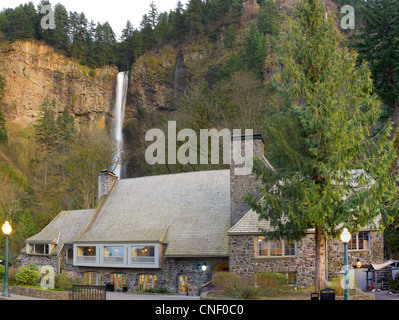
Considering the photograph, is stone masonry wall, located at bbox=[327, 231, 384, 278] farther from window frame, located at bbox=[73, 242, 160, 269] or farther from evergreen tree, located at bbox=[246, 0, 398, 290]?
window frame, located at bbox=[73, 242, 160, 269]

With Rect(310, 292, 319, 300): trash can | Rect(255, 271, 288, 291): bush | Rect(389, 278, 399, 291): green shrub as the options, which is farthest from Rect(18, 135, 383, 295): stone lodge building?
Rect(310, 292, 319, 300): trash can

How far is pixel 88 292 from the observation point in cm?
1561

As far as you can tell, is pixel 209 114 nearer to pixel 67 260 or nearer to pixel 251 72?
pixel 251 72

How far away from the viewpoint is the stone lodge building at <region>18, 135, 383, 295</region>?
69.0ft

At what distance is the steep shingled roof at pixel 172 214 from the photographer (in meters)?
23.8

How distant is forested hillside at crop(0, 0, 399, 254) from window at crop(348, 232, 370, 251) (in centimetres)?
554

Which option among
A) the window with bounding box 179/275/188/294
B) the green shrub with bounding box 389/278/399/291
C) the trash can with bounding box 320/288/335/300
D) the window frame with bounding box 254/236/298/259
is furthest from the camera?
the window with bounding box 179/275/188/294

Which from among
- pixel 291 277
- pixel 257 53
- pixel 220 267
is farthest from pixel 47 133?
pixel 291 277

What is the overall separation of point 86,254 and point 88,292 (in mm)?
13027

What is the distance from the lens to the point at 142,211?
2750 centimetres

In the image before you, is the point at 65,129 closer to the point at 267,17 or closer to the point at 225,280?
the point at 267,17

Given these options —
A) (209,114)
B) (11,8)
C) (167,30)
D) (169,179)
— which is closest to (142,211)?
(169,179)

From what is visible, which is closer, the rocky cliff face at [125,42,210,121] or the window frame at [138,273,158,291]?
the window frame at [138,273,158,291]
